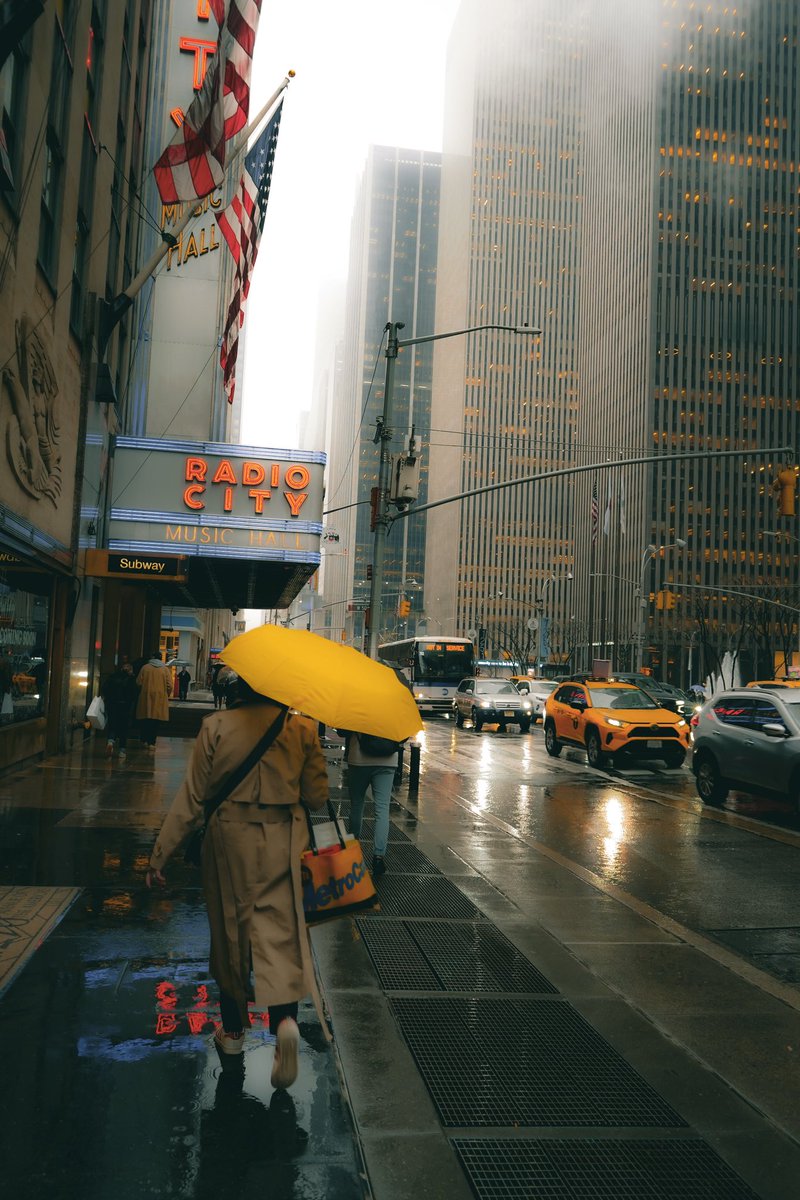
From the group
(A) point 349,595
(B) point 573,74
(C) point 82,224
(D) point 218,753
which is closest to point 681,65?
(B) point 573,74

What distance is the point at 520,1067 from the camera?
15.0ft

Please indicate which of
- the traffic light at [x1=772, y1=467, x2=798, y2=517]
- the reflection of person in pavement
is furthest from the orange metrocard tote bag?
the traffic light at [x1=772, y1=467, x2=798, y2=517]

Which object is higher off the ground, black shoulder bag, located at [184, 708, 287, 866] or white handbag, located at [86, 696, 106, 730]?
black shoulder bag, located at [184, 708, 287, 866]

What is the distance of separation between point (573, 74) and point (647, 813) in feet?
581

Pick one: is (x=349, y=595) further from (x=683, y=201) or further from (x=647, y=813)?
(x=647, y=813)

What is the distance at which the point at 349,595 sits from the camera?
19200cm

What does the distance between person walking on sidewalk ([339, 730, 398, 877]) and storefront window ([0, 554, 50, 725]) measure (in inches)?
271

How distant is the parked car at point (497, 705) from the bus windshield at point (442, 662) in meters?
8.80

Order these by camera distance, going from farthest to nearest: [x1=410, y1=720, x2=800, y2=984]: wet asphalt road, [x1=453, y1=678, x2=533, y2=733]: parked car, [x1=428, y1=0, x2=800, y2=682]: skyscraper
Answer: [x1=428, y1=0, x2=800, y2=682]: skyscraper, [x1=453, y1=678, x2=533, y2=733]: parked car, [x1=410, y1=720, x2=800, y2=984]: wet asphalt road

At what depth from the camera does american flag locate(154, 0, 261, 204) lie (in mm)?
13320

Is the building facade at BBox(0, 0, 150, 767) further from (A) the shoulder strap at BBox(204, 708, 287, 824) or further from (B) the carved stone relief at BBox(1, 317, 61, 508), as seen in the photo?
(A) the shoulder strap at BBox(204, 708, 287, 824)

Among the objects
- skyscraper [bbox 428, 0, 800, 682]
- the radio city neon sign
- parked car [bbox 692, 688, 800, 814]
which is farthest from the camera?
skyscraper [bbox 428, 0, 800, 682]

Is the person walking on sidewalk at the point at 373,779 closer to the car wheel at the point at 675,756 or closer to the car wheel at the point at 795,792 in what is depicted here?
the car wheel at the point at 795,792

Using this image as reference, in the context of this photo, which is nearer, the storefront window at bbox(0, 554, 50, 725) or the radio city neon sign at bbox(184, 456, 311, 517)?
the storefront window at bbox(0, 554, 50, 725)
